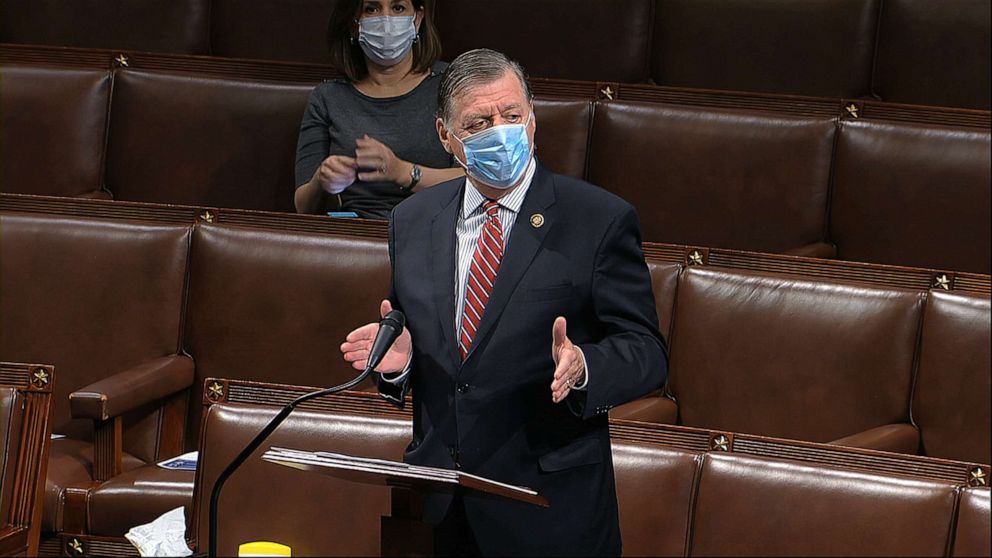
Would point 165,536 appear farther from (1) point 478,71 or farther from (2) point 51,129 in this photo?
(2) point 51,129

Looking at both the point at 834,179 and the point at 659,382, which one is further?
the point at 834,179

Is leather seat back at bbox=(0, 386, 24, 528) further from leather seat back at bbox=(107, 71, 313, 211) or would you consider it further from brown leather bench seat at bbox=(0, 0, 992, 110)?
brown leather bench seat at bbox=(0, 0, 992, 110)

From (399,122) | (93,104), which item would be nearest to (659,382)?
(399,122)

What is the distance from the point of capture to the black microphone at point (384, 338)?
456mm

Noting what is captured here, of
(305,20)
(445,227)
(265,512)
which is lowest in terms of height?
(265,512)

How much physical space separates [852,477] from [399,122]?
0.43 m

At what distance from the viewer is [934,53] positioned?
1014 mm

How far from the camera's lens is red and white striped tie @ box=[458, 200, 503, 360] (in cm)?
55

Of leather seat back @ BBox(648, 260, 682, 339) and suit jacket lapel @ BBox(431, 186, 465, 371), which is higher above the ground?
suit jacket lapel @ BBox(431, 186, 465, 371)

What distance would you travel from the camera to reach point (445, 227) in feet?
1.87

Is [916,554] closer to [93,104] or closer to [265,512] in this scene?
[265,512]

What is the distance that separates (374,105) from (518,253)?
387mm

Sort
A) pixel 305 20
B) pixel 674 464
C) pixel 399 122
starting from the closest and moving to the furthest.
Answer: pixel 674 464 < pixel 399 122 < pixel 305 20

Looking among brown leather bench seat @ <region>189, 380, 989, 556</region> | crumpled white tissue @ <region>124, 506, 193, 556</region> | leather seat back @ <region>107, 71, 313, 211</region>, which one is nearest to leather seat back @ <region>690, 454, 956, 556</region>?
brown leather bench seat @ <region>189, 380, 989, 556</region>
